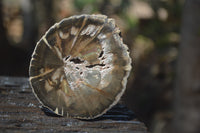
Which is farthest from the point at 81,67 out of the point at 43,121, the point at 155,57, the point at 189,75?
the point at 155,57

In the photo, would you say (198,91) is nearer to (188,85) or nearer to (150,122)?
(188,85)

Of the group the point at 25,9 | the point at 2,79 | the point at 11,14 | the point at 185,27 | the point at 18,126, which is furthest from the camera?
the point at 11,14

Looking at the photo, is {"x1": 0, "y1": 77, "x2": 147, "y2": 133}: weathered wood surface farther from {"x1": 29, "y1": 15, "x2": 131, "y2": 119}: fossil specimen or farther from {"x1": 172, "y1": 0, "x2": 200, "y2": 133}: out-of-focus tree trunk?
{"x1": 172, "y1": 0, "x2": 200, "y2": 133}: out-of-focus tree trunk

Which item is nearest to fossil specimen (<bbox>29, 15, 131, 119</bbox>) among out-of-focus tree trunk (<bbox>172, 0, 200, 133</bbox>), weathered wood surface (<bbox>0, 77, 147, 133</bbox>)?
weathered wood surface (<bbox>0, 77, 147, 133</bbox>)

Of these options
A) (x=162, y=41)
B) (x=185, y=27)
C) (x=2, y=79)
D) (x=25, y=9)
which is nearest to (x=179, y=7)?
(x=162, y=41)

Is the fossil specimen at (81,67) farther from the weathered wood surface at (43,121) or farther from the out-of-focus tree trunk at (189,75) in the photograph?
the out-of-focus tree trunk at (189,75)

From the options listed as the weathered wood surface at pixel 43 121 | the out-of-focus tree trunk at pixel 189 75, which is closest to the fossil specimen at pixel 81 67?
the weathered wood surface at pixel 43 121

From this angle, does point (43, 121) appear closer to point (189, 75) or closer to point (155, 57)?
point (189, 75)
